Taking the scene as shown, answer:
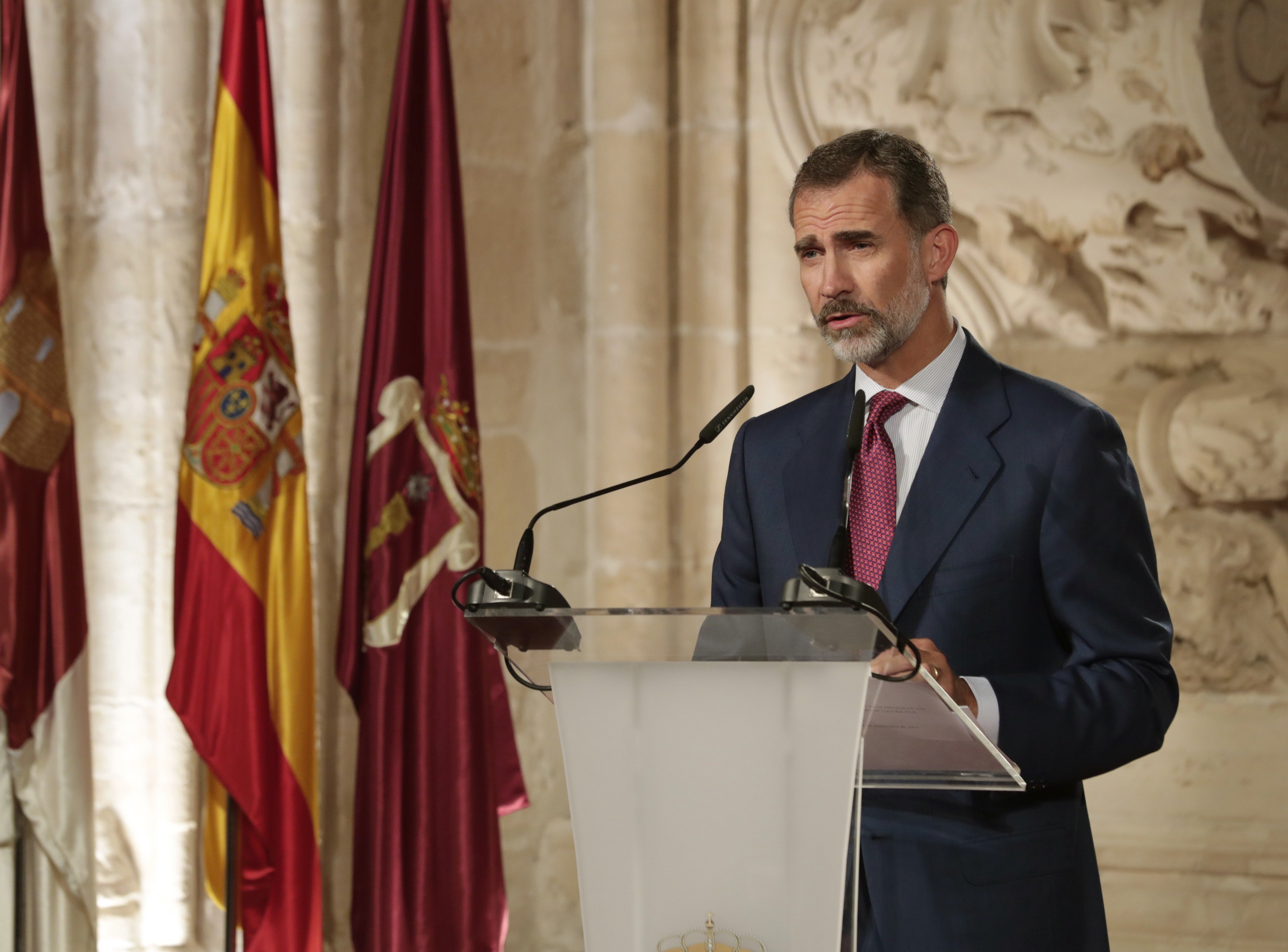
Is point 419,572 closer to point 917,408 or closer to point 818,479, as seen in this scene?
point 818,479

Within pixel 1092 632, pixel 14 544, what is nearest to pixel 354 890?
pixel 14 544

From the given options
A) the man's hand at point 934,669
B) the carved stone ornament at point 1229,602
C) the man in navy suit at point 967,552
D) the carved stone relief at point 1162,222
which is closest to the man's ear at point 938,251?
the man in navy suit at point 967,552

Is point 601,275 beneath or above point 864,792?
above

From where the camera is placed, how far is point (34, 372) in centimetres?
271

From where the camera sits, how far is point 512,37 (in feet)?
11.8

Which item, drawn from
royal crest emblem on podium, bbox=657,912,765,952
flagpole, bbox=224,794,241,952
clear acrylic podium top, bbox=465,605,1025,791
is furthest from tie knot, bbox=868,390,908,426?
flagpole, bbox=224,794,241,952

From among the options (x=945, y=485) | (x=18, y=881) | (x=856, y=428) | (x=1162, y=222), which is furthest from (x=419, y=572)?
(x=1162, y=222)

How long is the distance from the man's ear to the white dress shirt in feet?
0.30

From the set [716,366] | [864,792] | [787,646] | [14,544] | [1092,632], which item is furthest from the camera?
[716,366]

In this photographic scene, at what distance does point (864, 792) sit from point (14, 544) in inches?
76.9

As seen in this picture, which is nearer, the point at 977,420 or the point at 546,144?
the point at 977,420

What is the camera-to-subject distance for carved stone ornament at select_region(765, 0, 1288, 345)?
10.6 feet

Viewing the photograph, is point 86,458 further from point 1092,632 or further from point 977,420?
point 1092,632

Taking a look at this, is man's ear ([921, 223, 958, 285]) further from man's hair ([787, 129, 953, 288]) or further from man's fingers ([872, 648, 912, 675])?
man's fingers ([872, 648, 912, 675])
